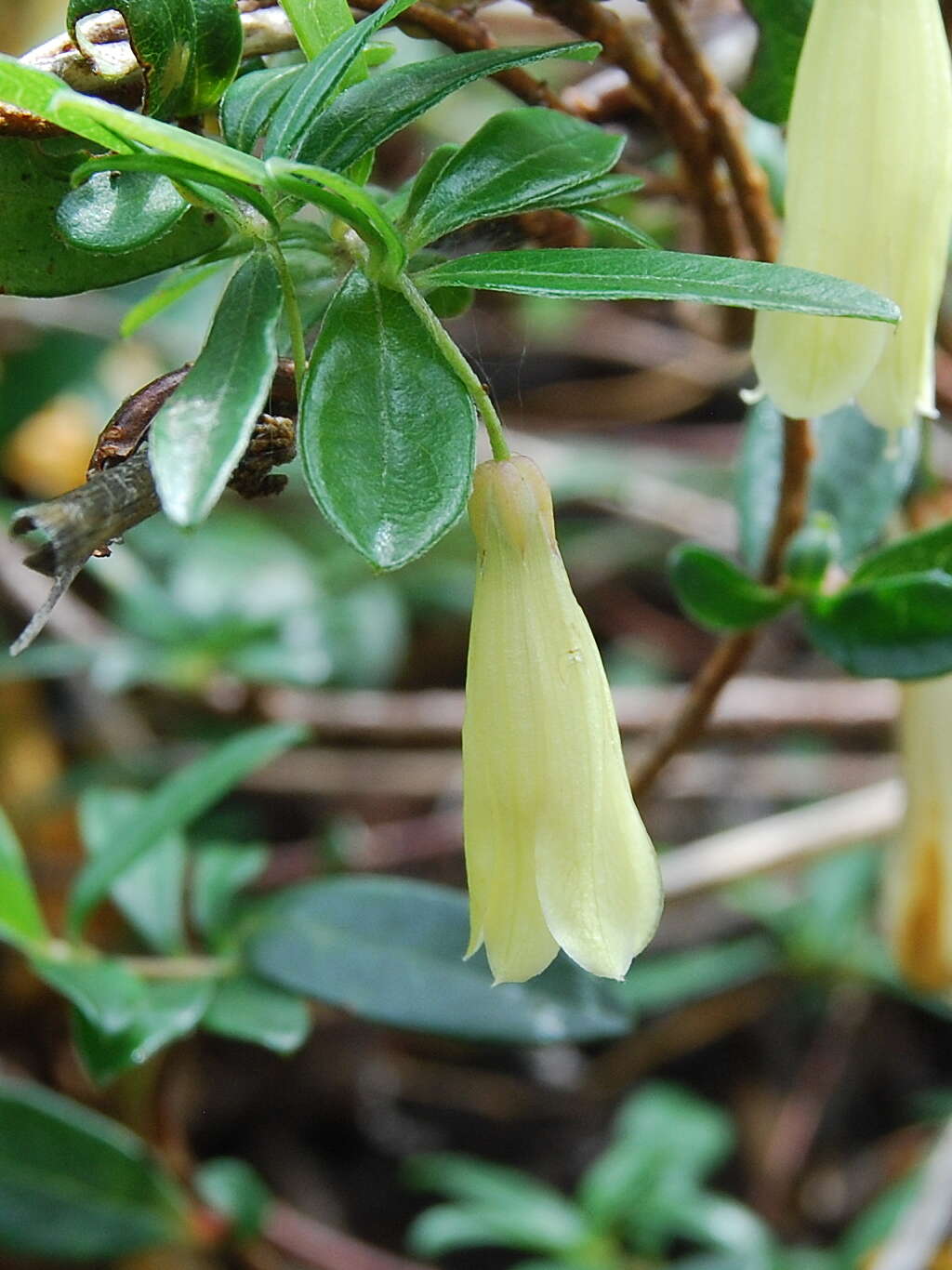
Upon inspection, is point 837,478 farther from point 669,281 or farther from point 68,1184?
point 68,1184

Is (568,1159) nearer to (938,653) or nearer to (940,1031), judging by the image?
(940,1031)

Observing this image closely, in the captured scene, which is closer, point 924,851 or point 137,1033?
point 137,1033

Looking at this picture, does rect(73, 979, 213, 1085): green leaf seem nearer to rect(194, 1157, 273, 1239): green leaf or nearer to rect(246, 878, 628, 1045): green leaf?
rect(246, 878, 628, 1045): green leaf

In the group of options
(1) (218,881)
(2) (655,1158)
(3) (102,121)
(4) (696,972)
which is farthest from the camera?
(4) (696,972)

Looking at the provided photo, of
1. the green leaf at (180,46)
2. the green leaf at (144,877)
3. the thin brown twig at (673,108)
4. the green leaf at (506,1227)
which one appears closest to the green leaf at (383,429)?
the green leaf at (180,46)

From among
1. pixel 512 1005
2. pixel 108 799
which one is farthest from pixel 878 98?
pixel 108 799

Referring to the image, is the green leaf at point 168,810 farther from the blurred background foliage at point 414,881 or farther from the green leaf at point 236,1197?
the green leaf at point 236,1197

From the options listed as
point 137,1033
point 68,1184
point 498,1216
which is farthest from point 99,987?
point 498,1216
